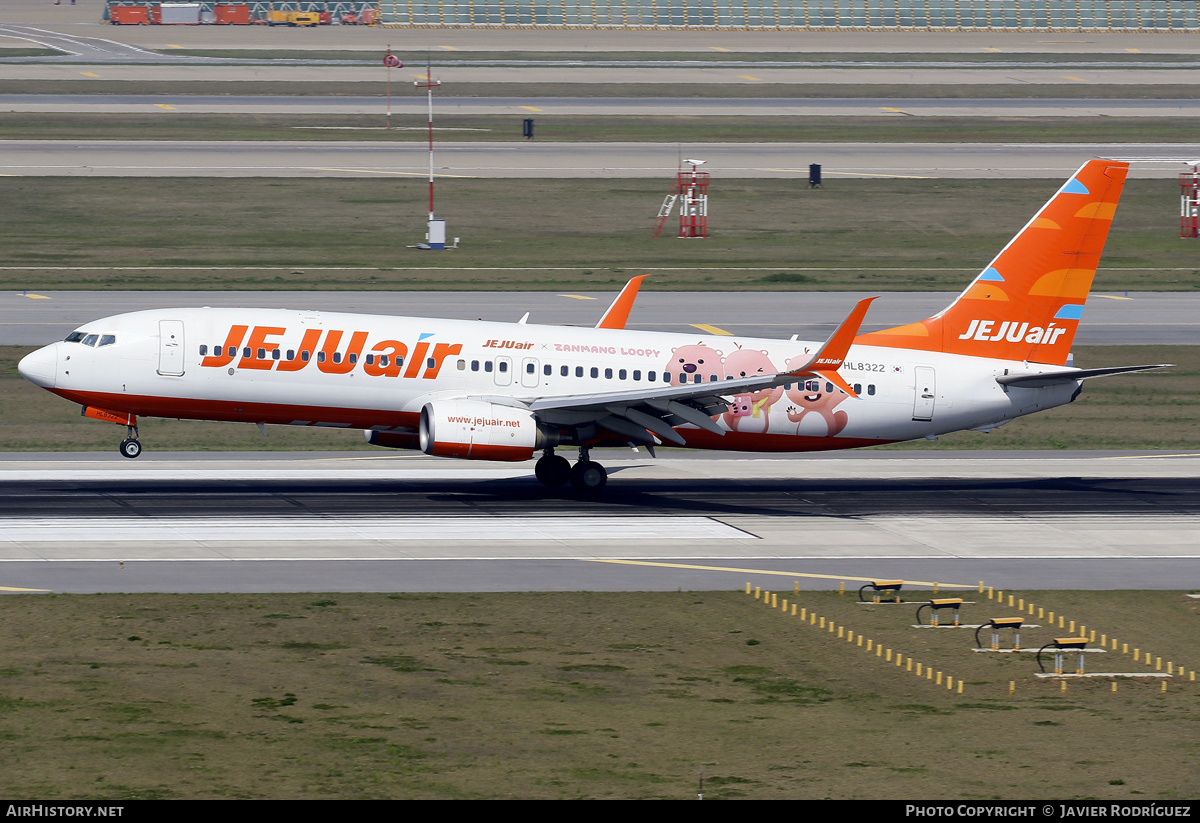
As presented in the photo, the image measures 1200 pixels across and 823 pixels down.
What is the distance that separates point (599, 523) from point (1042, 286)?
15.3 m

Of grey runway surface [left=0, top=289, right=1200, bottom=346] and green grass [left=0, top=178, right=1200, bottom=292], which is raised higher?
green grass [left=0, top=178, right=1200, bottom=292]

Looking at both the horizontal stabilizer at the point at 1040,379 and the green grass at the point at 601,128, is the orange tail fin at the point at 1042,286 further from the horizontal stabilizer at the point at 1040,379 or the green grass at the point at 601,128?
the green grass at the point at 601,128

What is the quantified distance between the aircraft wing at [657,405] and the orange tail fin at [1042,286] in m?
4.61

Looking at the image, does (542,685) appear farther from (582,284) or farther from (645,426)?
(582,284)

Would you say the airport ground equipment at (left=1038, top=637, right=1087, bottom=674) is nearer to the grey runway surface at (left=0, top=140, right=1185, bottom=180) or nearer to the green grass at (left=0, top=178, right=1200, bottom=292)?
the green grass at (left=0, top=178, right=1200, bottom=292)

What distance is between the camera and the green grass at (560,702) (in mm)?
22094

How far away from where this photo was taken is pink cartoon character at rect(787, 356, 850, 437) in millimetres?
43875

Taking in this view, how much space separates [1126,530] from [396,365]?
20.2 metres

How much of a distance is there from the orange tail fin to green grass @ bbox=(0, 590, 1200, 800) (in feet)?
42.9

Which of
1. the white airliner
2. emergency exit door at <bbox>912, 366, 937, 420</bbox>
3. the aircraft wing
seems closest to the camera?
the aircraft wing

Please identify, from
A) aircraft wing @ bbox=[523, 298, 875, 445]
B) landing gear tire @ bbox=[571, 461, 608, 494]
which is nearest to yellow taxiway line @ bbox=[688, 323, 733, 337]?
aircraft wing @ bbox=[523, 298, 875, 445]

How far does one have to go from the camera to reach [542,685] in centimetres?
2670

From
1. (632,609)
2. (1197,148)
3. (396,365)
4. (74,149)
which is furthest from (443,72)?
(632,609)

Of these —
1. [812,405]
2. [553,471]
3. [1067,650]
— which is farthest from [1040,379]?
[1067,650]
